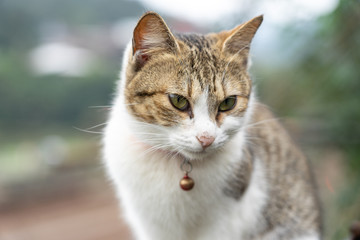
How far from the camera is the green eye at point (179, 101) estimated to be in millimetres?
1177

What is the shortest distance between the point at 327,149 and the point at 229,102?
1.18 meters

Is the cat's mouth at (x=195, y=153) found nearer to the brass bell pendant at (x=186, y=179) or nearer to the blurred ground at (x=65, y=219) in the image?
the brass bell pendant at (x=186, y=179)

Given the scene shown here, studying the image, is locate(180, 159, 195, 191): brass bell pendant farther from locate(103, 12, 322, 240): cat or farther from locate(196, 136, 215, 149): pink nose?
locate(196, 136, 215, 149): pink nose

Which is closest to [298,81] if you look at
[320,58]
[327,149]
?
[320,58]

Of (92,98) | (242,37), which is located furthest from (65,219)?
(242,37)

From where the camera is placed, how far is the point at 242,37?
1314 mm

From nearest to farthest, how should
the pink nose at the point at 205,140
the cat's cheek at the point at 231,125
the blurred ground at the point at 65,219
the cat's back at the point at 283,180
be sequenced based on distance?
the pink nose at the point at 205,140
the cat's cheek at the point at 231,125
the cat's back at the point at 283,180
the blurred ground at the point at 65,219

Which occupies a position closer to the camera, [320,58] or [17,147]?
[320,58]

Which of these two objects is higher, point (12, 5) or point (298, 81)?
point (12, 5)

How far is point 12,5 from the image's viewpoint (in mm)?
2537

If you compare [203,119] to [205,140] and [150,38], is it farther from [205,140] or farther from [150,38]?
[150,38]

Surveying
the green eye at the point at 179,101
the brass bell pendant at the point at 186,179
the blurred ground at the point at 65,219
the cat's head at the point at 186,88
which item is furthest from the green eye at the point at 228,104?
the blurred ground at the point at 65,219

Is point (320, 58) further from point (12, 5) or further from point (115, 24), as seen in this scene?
point (12, 5)

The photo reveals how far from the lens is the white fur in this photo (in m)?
1.32
